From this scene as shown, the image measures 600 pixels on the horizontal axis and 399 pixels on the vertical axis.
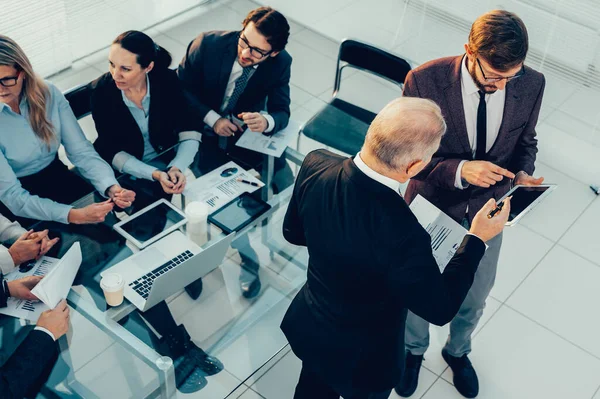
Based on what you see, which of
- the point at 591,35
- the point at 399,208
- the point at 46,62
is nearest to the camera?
the point at 399,208

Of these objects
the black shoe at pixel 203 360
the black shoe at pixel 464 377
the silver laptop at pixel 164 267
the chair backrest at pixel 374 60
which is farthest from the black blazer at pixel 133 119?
the black shoe at pixel 464 377

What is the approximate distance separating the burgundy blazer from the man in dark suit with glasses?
0.86 m

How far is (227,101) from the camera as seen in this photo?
3785 mm

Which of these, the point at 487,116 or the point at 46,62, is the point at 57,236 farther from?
the point at 46,62

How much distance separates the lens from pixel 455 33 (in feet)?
17.4

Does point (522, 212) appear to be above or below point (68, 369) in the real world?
above

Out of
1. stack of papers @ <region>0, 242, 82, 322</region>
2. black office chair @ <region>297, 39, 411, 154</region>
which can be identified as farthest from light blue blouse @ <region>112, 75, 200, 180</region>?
black office chair @ <region>297, 39, 411, 154</region>

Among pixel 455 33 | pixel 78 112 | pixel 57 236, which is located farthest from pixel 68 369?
pixel 455 33

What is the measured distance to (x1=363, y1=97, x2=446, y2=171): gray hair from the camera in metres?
2.12

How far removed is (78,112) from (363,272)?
1986mm

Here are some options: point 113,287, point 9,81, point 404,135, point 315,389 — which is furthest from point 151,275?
point 404,135

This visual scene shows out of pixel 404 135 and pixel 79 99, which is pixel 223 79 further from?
pixel 404 135

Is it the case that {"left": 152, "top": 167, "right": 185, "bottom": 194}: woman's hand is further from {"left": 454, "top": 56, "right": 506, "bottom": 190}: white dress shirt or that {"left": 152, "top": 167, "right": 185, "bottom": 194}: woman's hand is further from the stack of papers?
{"left": 454, "top": 56, "right": 506, "bottom": 190}: white dress shirt

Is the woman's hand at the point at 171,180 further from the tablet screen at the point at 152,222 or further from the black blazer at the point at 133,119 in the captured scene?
the black blazer at the point at 133,119
